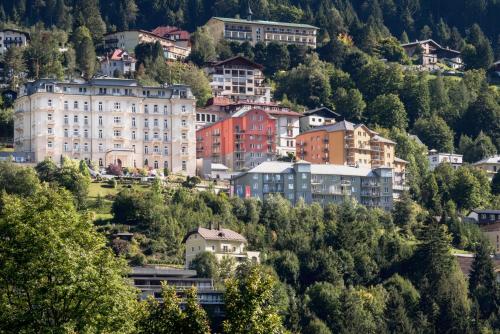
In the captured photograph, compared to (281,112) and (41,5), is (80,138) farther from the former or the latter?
(41,5)

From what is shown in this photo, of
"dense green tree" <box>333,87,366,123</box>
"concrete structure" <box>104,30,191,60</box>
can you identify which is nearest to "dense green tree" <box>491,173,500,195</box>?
"dense green tree" <box>333,87,366,123</box>

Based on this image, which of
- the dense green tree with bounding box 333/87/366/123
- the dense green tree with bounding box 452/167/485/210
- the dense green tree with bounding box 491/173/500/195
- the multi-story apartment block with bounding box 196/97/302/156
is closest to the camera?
the dense green tree with bounding box 452/167/485/210

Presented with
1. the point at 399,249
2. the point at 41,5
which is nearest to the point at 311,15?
the point at 41,5

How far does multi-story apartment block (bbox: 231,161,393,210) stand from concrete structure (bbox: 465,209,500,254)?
25.1ft

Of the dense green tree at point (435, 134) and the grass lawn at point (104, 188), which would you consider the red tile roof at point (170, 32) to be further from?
the grass lawn at point (104, 188)

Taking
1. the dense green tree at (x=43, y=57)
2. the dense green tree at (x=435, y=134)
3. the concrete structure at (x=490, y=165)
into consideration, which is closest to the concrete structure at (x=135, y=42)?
the dense green tree at (x=43, y=57)

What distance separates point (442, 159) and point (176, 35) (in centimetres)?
4150

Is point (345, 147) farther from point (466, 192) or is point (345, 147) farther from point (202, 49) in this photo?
point (202, 49)

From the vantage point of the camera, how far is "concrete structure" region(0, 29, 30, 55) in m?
160

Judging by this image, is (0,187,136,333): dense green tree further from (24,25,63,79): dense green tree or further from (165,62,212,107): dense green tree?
(165,62,212,107): dense green tree

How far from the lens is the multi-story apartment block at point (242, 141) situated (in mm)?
132500

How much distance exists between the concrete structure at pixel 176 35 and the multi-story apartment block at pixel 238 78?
15747 millimetres

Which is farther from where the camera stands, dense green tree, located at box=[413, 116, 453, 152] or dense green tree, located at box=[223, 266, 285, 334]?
dense green tree, located at box=[413, 116, 453, 152]

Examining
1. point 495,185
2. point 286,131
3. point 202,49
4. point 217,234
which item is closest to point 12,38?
point 202,49
